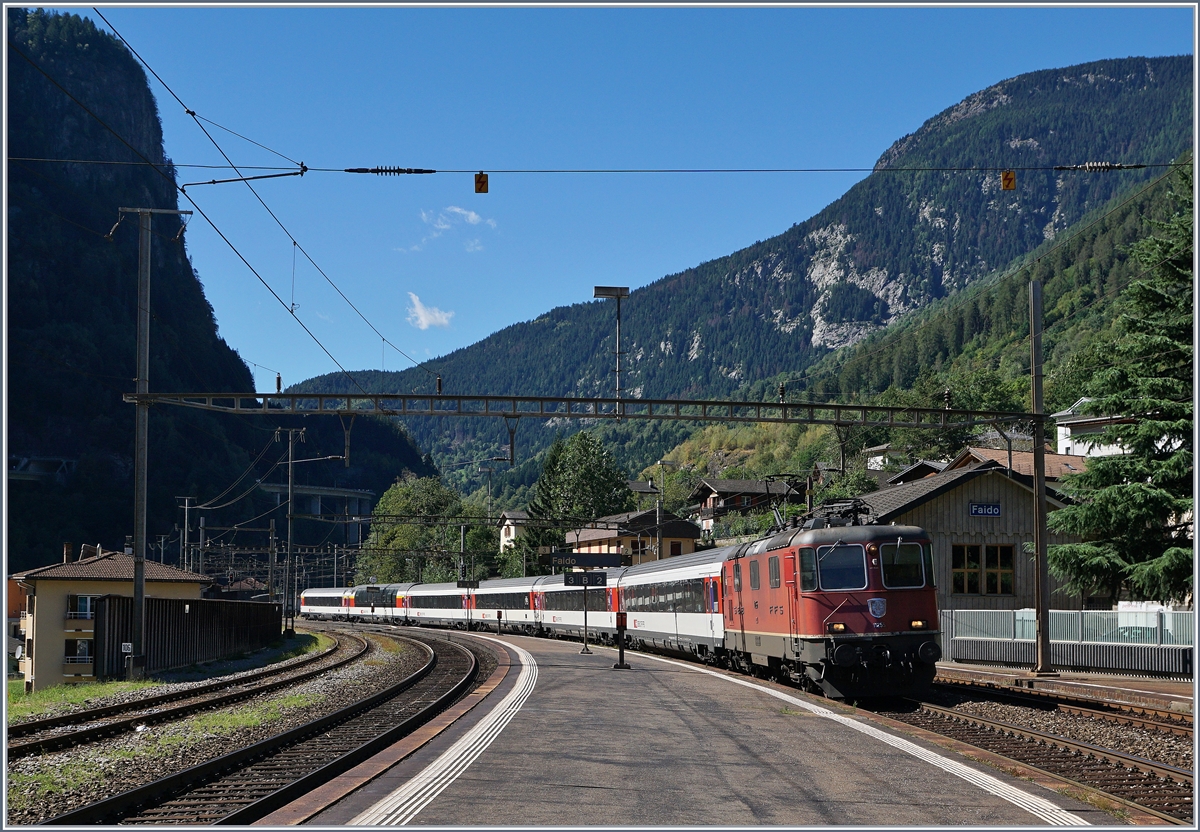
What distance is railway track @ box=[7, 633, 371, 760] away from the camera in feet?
50.9

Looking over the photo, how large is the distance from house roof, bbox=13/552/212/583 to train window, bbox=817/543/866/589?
107 feet

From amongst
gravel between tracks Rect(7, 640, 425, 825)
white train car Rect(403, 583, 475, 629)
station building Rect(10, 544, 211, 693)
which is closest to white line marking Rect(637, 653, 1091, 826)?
gravel between tracks Rect(7, 640, 425, 825)

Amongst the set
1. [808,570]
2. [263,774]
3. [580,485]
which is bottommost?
[263,774]

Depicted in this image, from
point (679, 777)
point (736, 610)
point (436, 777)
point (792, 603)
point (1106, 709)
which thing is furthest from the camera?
point (736, 610)

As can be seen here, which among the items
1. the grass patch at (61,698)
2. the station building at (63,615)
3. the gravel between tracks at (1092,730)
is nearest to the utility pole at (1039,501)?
the gravel between tracks at (1092,730)

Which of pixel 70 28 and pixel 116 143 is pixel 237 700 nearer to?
pixel 116 143

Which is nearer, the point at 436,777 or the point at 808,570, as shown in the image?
the point at 436,777

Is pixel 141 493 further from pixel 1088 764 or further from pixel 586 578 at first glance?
pixel 1088 764

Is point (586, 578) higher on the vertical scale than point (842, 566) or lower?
lower

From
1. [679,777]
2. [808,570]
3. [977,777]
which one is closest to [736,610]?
[808,570]

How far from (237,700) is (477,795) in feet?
45.3

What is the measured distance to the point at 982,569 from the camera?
3947 cm

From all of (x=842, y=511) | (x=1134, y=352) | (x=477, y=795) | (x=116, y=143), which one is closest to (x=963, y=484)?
(x=1134, y=352)

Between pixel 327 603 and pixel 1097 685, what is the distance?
82212 millimetres
